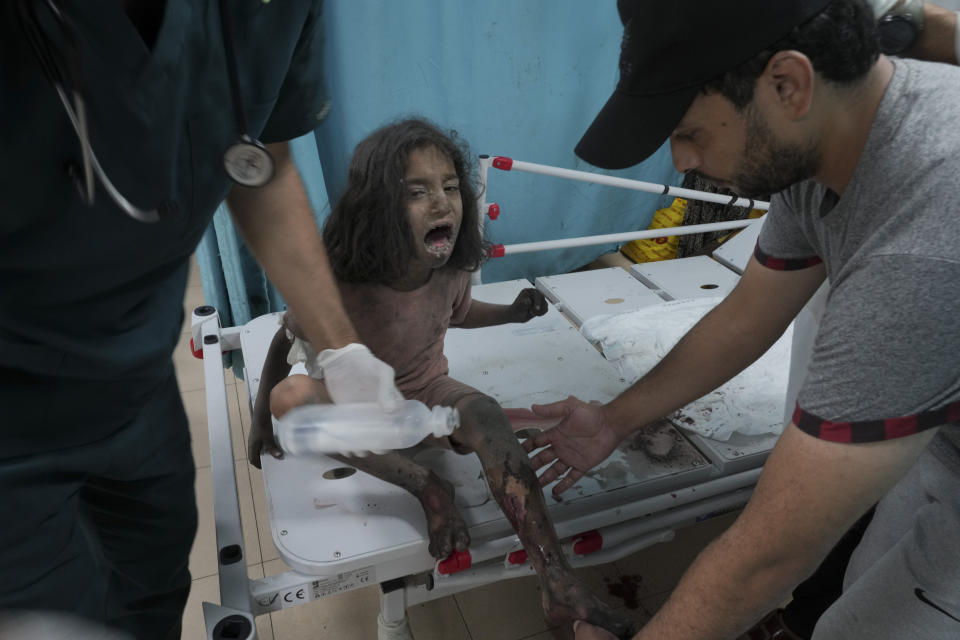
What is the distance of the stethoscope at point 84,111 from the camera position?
0.53 metres

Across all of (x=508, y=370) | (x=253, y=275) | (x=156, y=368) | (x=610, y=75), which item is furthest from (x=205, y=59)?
(x=610, y=75)

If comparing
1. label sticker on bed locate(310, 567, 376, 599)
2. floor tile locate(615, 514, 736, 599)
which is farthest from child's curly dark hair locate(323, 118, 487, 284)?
floor tile locate(615, 514, 736, 599)

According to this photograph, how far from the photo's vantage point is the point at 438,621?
5.18 ft

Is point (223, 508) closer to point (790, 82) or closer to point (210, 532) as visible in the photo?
point (210, 532)

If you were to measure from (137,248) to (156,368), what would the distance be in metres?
0.23

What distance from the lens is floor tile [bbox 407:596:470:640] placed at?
1545 millimetres

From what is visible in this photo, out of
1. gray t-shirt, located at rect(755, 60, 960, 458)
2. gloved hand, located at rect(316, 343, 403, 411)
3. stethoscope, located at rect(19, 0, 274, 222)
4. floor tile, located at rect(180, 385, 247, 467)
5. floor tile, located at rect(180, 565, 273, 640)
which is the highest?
stethoscope, located at rect(19, 0, 274, 222)

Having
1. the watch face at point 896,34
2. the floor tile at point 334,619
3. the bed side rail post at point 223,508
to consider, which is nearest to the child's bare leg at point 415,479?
the bed side rail post at point 223,508

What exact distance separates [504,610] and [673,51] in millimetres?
1393

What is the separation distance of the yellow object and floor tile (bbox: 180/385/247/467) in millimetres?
1943

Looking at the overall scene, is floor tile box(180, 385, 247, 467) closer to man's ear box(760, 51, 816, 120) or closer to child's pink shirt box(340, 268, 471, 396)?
child's pink shirt box(340, 268, 471, 396)

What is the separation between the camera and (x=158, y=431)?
948 millimetres

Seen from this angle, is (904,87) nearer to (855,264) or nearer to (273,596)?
(855,264)

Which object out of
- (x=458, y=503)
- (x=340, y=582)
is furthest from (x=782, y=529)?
(x=340, y=582)
